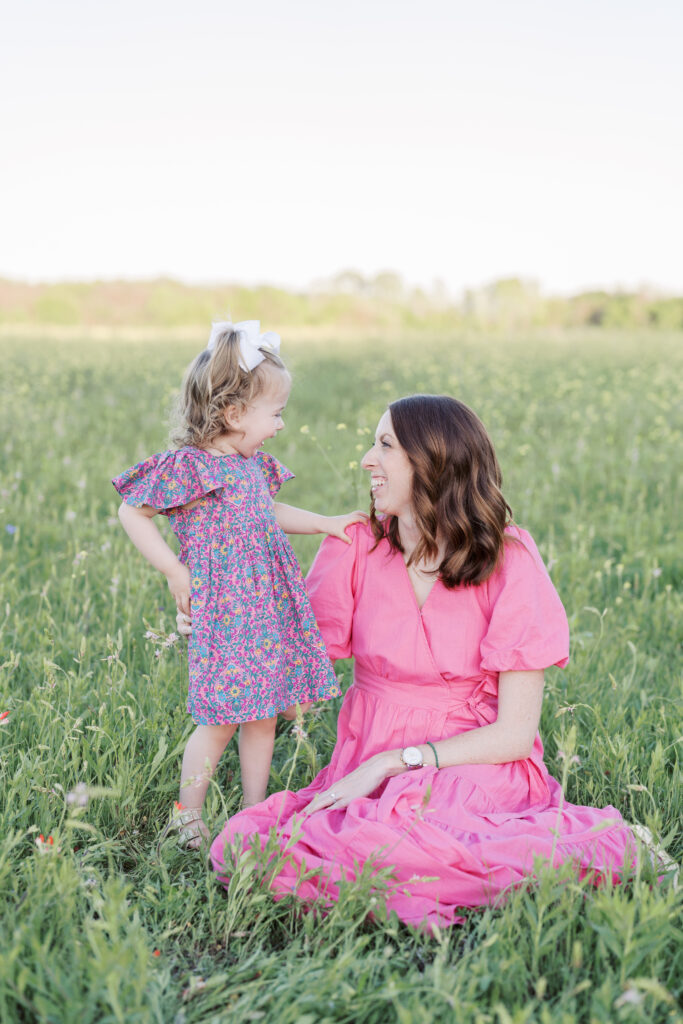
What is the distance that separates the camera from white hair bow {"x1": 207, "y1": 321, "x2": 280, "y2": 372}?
2527mm

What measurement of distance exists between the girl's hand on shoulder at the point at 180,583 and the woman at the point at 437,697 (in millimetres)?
426

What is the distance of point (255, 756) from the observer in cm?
264

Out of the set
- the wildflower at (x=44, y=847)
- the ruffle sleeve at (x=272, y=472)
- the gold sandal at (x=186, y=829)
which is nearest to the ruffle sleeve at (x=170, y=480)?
the ruffle sleeve at (x=272, y=472)

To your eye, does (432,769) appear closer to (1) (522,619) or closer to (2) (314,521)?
(1) (522,619)

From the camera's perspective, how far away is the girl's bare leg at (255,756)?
263 cm

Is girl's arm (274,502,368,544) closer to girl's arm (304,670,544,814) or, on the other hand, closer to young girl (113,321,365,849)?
young girl (113,321,365,849)

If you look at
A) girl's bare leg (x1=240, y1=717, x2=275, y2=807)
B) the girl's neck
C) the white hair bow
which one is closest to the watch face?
girl's bare leg (x1=240, y1=717, x2=275, y2=807)

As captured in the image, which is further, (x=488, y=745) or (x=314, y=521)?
(x=314, y=521)

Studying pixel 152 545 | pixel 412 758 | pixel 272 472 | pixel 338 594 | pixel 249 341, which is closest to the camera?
pixel 412 758

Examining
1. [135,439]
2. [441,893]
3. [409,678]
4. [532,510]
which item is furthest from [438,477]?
[135,439]

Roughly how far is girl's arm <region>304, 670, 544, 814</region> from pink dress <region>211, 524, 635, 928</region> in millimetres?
39

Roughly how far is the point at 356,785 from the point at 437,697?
36 centimetres

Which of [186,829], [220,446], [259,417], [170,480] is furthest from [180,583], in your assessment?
[186,829]

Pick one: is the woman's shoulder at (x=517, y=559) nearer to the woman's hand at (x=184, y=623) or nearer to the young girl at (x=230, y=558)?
the young girl at (x=230, y=558)
